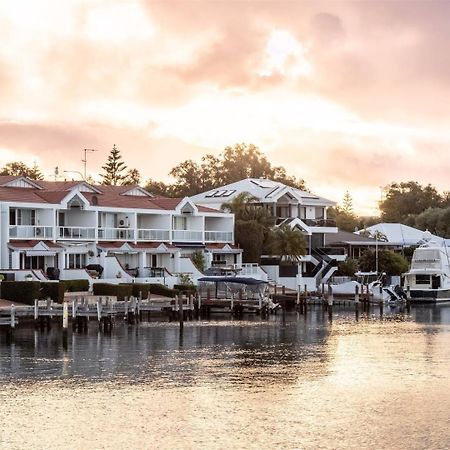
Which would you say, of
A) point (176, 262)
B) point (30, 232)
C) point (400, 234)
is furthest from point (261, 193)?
point (30, 232)

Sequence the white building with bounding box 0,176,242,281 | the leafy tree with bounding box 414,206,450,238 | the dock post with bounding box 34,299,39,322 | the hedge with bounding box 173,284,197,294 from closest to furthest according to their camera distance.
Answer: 1. the dock post with bounding box 34,299,39,322
2. the white building with bounding box 0,176,242,281
3. the hedge with bounding box 173,284,197,294
4. the leafy tree with bounding box 414,206,450,238

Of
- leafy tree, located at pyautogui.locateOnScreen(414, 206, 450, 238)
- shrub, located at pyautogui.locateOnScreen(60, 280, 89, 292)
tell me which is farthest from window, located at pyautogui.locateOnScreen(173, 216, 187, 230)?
leafy tree, located at pyautogui.locateOnScreen(414, 206, 450, 238)

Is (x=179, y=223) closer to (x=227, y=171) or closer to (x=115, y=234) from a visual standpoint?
(x=115, y=234)

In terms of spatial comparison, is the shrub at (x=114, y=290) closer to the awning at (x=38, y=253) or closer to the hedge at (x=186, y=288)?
the awning at (x=38, y=253)

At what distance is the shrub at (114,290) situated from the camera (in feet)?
278

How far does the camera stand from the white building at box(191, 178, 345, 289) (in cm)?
11400

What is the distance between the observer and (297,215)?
125 metres

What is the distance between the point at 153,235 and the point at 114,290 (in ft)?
65.2

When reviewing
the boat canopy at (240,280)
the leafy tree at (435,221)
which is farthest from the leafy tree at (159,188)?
the boat canopy at (240,280)

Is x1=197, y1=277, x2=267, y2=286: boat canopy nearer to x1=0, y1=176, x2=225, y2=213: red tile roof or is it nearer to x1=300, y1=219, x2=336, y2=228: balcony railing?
x1=0, y1=176, x2=225, y2=213: red tile roof

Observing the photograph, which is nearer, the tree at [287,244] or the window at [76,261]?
the window at [76,261]

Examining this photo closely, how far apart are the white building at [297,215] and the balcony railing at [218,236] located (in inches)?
180

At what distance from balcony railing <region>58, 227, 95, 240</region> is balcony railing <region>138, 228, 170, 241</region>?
664 centimetres

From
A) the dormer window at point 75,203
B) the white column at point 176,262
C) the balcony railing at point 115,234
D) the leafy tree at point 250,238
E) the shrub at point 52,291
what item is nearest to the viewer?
the shrub at point 52,291
